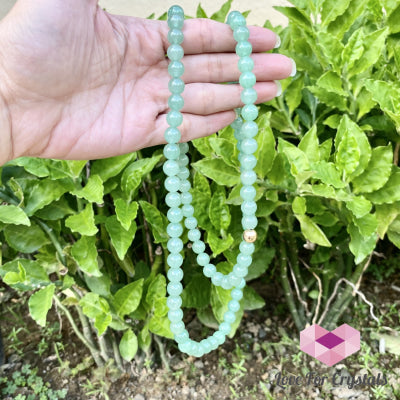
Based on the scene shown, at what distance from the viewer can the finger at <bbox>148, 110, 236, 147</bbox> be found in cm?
108

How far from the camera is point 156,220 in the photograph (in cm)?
123

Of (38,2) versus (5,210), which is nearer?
(38,2)

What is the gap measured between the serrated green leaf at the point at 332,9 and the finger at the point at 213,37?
7.8 inches

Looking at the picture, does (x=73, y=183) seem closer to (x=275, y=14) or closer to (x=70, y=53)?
(x=70, y=53)

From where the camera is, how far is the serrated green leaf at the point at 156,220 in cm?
122

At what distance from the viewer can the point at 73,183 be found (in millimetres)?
1205

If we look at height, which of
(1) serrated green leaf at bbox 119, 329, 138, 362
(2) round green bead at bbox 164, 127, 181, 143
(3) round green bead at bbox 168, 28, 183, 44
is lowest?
(1) serrated green leaf at bbox 119, 329, 138, 362

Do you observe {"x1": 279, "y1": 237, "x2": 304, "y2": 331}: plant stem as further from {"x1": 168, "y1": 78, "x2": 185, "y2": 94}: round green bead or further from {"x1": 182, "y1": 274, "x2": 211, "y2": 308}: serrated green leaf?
{"x1": 168, "y1": 78, "x2": 185, "y2": 94}: round green bead

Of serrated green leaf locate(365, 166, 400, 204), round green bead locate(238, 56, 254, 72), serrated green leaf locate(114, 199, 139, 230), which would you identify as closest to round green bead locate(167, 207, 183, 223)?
serrated green leaf locate(114, 199, 139, 230)

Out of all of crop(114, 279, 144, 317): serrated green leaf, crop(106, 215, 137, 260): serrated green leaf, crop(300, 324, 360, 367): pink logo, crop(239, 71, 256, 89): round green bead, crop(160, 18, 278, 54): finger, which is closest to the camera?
crop(239, 71, 256, 89): round green bead

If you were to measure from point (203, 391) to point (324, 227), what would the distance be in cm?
58

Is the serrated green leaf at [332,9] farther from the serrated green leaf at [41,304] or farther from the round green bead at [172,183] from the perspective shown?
the serrated green leaf at [41,304]

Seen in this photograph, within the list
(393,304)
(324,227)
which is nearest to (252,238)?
(324,227)

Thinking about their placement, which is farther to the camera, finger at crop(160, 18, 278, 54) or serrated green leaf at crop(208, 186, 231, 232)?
serrated green leaf at crop(208, 186, 231, 232)
